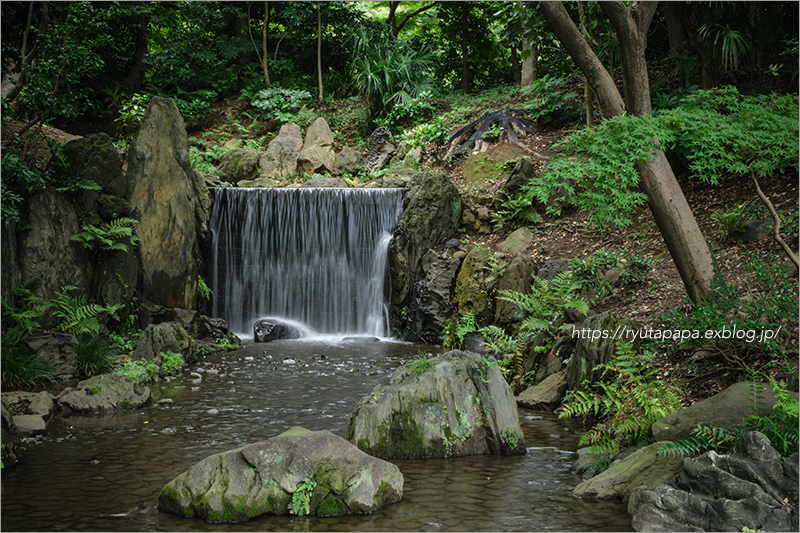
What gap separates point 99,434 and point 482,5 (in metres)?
19.8

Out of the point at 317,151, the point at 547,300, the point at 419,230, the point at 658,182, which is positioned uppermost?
the point at 317,151

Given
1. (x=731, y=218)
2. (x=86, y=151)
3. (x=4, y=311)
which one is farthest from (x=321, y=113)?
(x=731, y=218)

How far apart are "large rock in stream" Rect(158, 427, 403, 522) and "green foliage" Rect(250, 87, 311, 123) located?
54.2ft

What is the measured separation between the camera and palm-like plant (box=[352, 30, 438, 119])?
62.4 ft

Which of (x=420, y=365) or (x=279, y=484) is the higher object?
(x=420, y=365)

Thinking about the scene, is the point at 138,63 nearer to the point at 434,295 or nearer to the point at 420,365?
the point at 434,295

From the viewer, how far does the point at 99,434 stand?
245 inches

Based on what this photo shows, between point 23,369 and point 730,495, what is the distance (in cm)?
811

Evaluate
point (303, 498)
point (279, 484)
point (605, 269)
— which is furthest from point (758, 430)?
point (605, 269)

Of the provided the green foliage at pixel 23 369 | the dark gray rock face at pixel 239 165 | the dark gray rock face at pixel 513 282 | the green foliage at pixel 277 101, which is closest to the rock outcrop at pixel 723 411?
the dark gray rock face at pixel 513 282

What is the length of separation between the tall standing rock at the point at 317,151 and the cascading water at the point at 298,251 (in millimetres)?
2986

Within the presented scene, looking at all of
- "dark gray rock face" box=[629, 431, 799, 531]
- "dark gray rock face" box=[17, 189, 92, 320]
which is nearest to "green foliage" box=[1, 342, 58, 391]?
"dark gray rock face" box=[17, 189, 92, 320]

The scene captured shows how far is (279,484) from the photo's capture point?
170 inches

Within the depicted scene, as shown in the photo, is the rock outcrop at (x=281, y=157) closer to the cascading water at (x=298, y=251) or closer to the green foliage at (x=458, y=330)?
the cascading water at (x=298, y=251)
